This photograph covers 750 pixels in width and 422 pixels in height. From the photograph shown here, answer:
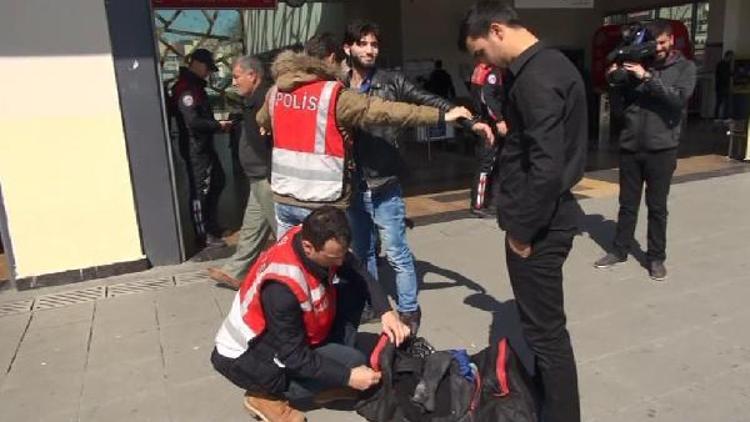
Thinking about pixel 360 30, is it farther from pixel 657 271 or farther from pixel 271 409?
pixel 657 271

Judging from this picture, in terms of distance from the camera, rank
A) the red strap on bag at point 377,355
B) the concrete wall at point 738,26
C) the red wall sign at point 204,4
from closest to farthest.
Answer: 1. the red strap on bag at point 377,355
2. the red wall sign at point 204,4
3. the concrete wall at point 738,26

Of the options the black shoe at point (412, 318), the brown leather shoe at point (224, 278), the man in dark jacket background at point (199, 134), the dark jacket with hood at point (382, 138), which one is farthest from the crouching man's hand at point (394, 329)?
the man in dark jacket background at point (199, 134)

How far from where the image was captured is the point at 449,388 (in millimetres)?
2605

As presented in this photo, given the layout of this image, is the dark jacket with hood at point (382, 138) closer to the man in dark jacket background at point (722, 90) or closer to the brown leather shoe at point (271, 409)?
the brown leather shoe at point (271, 409)

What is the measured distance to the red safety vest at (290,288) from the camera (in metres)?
2.63

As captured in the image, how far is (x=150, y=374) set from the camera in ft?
11.1

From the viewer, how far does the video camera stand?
4109 mm

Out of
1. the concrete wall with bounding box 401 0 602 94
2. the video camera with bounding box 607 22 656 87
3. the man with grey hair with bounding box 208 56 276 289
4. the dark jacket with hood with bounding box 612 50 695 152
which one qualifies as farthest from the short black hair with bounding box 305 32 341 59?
the concrete wall with bounding box 401 0 602 94

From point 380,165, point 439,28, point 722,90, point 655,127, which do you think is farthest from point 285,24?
point 380,165

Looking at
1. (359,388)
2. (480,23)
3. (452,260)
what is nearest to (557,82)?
(480,23)

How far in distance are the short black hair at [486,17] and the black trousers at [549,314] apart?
31.7 inches

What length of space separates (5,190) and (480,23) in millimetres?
3798

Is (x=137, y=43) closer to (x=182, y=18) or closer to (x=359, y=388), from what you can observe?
(x=359, y=388)

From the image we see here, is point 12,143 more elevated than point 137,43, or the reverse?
point 137,43
